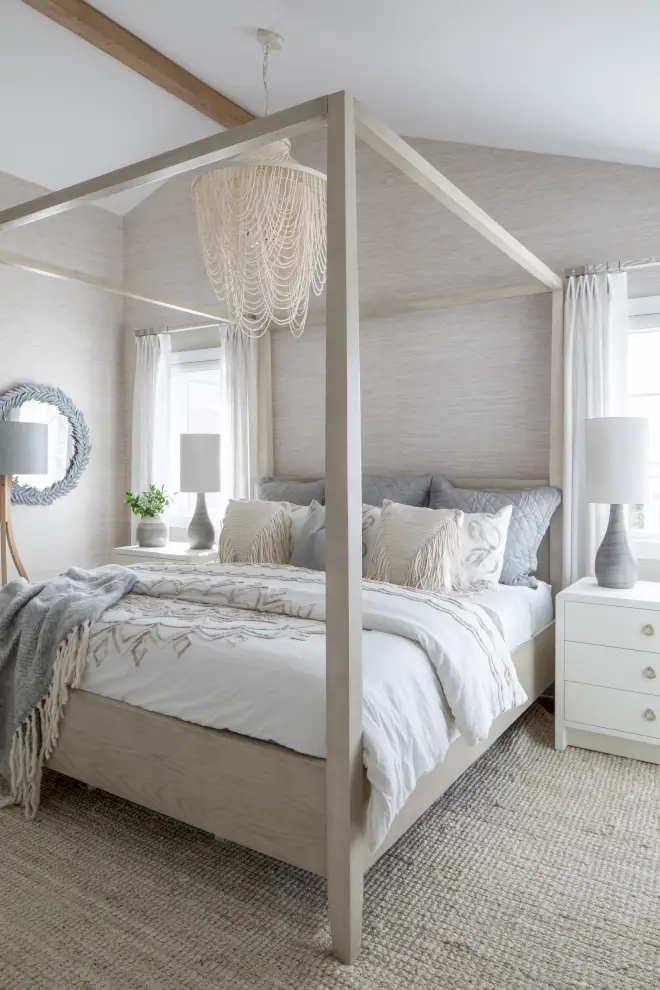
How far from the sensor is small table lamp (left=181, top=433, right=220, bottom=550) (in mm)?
4320

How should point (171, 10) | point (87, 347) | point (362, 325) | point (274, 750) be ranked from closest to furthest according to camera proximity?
point (274, 750)
point (171, 10)
point (362, 325)
point (87, 347)

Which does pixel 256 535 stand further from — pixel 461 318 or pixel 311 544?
pixel 461 318

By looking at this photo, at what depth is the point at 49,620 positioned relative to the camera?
240 centimetres

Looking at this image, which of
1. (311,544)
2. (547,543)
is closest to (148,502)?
(311,544)

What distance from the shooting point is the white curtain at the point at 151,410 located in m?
4.93

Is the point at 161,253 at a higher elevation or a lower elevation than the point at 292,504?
higher

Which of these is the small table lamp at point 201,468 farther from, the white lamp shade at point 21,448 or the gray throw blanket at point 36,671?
the gray throw blanket at point 36,671

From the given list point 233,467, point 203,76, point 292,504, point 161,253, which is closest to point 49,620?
point 292,504

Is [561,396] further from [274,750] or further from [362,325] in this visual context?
[274,750]

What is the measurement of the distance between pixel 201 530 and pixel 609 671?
2.50m

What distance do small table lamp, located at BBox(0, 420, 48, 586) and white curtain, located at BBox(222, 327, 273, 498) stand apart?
3.66ft

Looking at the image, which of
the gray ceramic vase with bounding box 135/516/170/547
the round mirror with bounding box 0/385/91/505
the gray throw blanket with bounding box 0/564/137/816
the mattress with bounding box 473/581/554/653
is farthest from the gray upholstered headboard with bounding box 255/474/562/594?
the round mirror with bounding box 0/385/91/505

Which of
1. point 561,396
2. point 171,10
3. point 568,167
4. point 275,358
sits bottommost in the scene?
point 561,396

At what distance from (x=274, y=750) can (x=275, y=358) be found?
9.95 ft
